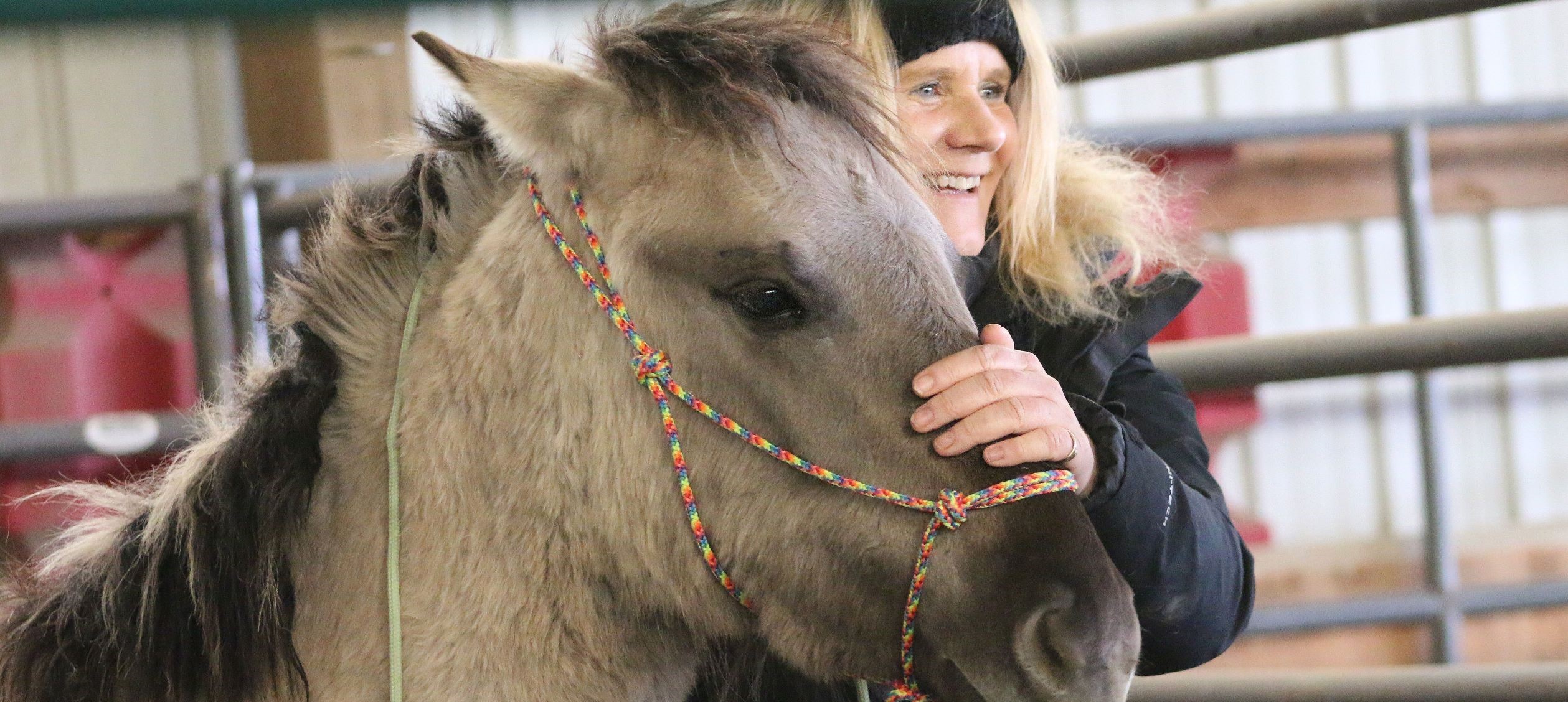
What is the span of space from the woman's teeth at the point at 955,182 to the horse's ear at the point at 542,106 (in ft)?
1.59

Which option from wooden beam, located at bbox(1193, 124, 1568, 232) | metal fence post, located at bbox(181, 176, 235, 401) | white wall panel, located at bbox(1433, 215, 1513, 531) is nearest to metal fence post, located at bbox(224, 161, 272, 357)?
metal fence post, located at bbox(181, 176, 235, 401)

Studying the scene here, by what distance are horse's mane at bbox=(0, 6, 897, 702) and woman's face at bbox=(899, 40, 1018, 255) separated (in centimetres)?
29

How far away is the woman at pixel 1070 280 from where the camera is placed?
1.50 m

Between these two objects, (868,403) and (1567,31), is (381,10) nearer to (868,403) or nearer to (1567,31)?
(868,403)

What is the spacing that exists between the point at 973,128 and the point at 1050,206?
16 cm

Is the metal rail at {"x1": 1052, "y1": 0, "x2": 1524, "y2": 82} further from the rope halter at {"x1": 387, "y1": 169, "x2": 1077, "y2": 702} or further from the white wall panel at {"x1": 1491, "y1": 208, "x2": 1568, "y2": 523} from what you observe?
the white wall panel at {"x1": 1491, "y1": 208, "x2": 1568, "y2": 523}

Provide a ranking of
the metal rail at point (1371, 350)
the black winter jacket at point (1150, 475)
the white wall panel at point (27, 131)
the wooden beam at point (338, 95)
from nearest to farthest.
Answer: the black winter jacket at point (1150, 475) < the metal rail at point (1371, 350) < the wooden beam at point (338, 95) < the white wall panel at point (27, 131)

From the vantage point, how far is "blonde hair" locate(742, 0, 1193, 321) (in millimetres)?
1719

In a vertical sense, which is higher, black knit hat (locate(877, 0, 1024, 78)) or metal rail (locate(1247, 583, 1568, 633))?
black knit hat (locate(877, 0, 1024, 78))

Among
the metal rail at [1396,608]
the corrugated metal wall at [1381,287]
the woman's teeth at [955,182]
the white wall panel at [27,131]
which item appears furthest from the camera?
the corrugated metal wall at [1381,287]

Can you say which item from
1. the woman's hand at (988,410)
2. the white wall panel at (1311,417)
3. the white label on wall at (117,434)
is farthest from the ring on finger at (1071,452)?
the white wall panel at (1311,417)

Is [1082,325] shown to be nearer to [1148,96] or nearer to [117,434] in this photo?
[117,434]

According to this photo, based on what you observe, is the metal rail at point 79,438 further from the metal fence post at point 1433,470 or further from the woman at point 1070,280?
the metal fence post at point 1433,470

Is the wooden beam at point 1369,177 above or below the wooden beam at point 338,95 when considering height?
below
